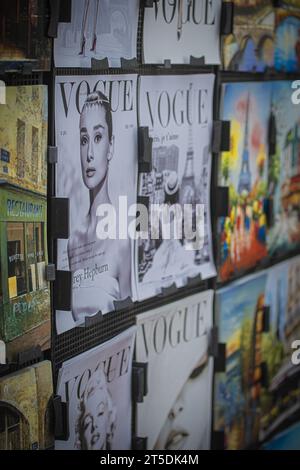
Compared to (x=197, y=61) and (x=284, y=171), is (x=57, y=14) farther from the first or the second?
(x=284, y=171)

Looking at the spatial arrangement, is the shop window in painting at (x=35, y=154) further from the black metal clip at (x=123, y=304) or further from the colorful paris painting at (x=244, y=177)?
the colorful paris painting at (x=244, y=177)

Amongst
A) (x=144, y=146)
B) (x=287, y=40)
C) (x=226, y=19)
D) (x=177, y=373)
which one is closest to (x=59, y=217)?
(x=144, y=146)

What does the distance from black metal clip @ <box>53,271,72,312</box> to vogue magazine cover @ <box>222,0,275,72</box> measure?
1.39 meters

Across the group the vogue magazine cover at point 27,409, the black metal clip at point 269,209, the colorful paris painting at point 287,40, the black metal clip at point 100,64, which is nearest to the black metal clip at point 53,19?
the black metal clip at point 100,64

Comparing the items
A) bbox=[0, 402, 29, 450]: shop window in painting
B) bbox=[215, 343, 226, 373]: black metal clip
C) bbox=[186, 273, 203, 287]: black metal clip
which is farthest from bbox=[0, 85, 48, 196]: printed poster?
bbox=[215, 343, 226, 373]: black metal clip

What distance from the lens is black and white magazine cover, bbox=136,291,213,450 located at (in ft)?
12.1

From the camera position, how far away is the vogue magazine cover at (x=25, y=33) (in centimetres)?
270

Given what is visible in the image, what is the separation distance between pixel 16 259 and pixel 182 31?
1.26 meters

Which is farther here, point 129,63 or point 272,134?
point 272,134

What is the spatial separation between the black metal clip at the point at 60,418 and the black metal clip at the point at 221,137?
1.37 metres

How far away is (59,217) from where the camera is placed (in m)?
2.99
